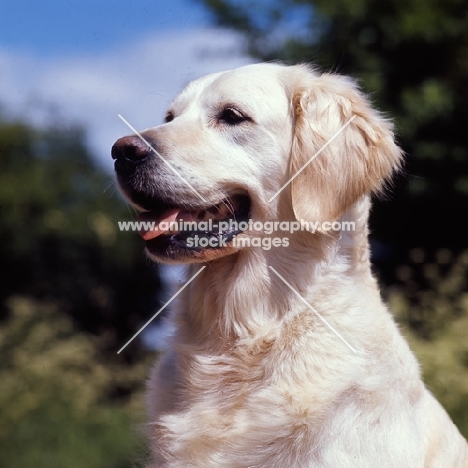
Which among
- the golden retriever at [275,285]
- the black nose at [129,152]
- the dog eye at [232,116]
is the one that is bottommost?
the golden retriever at [275,285]

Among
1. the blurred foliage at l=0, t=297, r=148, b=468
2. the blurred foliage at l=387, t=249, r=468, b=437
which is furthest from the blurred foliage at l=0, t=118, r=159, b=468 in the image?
the blurred foliage at l=387, t=249, r=468, b=437

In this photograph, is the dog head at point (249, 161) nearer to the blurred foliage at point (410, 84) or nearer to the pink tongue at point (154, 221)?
the pink tongue at point (154, 221)

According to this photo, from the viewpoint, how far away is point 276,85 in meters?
3.00

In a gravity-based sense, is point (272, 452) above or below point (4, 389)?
above

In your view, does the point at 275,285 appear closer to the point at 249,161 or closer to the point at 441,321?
the point at 249,161

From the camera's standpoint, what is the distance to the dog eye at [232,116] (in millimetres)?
2908

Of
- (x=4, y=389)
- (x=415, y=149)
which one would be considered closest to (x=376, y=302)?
(x=4, y=389)

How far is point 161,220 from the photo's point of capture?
2805mm

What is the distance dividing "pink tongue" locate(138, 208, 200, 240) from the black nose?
215mm

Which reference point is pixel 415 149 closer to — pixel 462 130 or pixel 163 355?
pixel 462 130

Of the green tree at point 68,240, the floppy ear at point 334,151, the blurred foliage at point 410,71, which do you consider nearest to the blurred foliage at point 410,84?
the blurred foliage at point 410,71

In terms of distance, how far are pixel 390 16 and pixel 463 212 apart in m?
2.59

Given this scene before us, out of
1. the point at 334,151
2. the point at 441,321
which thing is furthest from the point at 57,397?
the point at 334,151

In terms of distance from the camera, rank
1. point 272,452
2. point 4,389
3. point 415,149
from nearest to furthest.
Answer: point 272,452
point 4,389
point 415,149
